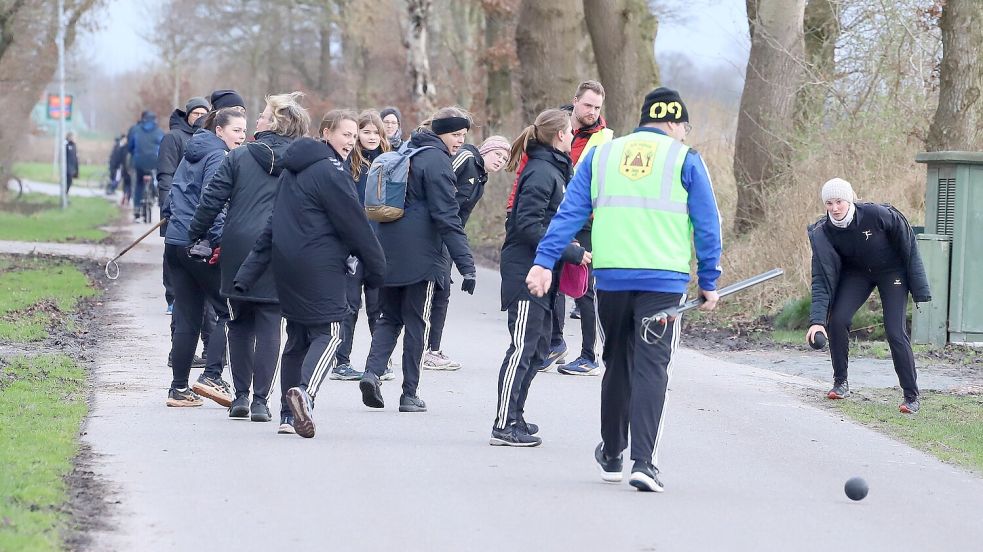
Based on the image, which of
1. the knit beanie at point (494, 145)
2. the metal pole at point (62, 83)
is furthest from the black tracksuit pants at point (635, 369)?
the metal pole at point (62, 83)

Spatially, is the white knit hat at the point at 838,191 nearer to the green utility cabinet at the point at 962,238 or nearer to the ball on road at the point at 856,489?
the ball on road at the point at 856,489

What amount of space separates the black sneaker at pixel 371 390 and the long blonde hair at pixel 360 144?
2.01 metres

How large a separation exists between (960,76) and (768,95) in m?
3.52

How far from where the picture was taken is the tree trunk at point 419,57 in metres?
31.6

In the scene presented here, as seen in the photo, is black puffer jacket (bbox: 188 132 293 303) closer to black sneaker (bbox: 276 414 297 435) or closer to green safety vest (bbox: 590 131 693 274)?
black sneaker (bbox: 276 414 297 435)

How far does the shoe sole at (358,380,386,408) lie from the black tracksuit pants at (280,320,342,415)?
2.65 ft

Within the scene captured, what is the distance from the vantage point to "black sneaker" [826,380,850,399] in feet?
35.2

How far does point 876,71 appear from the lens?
64.4ft

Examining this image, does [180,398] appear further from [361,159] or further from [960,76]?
[960,76]

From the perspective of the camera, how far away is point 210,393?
9352 mm

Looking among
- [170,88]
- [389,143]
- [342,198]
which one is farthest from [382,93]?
[342,198]

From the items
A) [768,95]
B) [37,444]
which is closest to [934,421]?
[37,444]

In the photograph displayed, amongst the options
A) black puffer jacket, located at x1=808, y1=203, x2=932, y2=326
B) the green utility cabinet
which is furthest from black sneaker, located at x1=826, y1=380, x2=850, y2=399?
the green utility cabinet

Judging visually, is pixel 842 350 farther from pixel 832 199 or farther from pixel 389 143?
pixel 389 143
